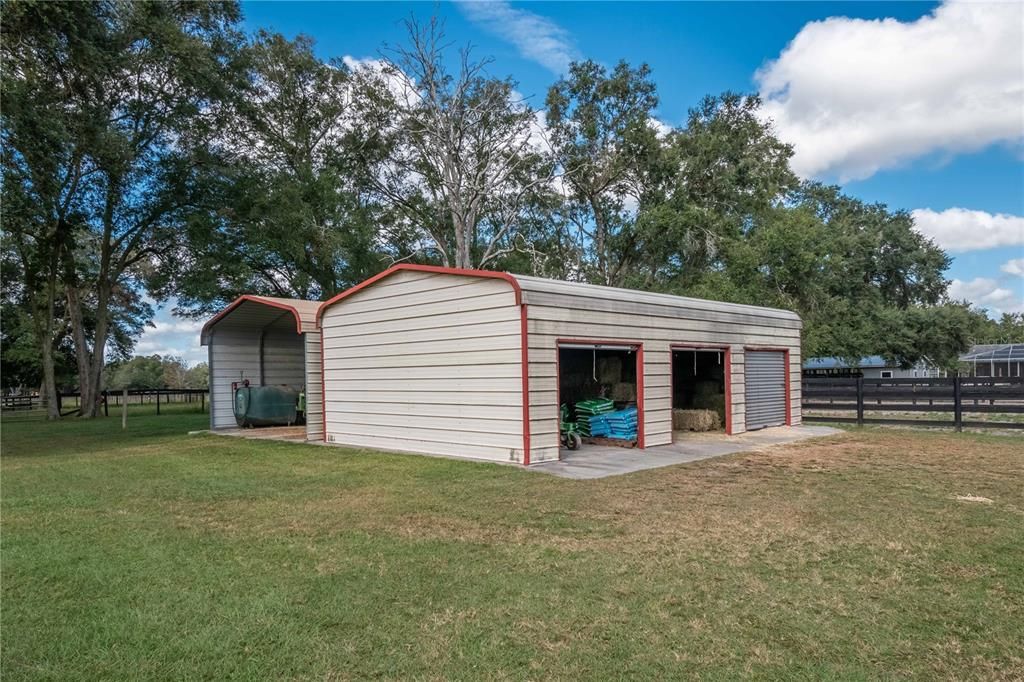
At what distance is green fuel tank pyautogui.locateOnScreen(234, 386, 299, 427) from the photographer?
615 inches

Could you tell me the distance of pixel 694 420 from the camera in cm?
1295

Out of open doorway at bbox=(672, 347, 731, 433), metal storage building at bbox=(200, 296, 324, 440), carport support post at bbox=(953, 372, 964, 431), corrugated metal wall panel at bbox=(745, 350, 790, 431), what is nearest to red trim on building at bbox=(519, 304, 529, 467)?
open doorway at bbox=(672, 347, 731, 433)

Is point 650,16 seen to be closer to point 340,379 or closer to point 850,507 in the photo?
point 340,379

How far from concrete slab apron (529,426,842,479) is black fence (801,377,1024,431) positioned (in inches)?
55.5

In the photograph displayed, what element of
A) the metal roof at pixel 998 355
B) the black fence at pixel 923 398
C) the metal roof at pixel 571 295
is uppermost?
the metal roof at pixel 571 295

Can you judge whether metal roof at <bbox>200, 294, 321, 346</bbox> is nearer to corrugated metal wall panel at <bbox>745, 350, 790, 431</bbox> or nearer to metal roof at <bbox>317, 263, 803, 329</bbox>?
metal roof at <bbox>317, 263, 803, 329</bbox>

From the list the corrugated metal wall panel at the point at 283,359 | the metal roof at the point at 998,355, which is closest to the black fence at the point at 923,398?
the corrugated metal wall panel at the point at 283,359

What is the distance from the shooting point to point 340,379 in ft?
40.2

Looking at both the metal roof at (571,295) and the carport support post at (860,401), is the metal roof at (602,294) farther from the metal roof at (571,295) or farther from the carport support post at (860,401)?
the carport support post at (860,401)

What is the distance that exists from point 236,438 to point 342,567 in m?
10.4

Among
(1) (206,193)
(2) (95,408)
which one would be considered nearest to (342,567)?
(1) (206,193)

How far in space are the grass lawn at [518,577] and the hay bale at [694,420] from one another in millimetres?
5318

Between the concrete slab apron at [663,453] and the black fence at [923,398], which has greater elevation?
the black fence at [923,398]

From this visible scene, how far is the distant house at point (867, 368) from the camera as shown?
34594mm
